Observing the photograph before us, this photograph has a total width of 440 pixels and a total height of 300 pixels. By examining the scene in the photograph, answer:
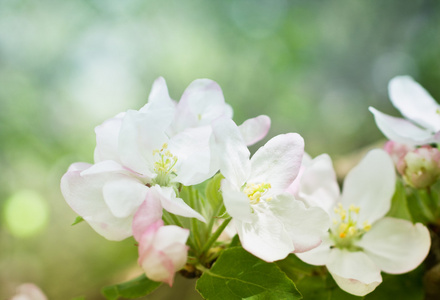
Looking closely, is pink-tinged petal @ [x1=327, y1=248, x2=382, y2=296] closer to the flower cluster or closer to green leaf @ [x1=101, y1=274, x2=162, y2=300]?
the flower cluster

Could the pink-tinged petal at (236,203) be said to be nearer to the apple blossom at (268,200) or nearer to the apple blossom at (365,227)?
the apple blossom at (268,200)

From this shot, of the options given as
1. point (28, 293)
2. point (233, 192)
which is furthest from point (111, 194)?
point (28, 293)

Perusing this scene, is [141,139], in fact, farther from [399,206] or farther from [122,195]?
[399,206]

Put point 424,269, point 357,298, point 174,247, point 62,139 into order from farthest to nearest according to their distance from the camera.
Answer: point 62,139, point 424,269, point 357,298, point 174,247

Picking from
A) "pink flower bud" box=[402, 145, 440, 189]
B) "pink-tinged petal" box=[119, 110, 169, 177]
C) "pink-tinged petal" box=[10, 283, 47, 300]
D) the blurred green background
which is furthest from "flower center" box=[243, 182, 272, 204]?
the blurred green background

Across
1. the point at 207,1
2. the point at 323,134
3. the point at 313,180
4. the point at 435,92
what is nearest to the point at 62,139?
the point at 207,1

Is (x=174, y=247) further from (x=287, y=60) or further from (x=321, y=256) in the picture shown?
(x=287, y=60)
